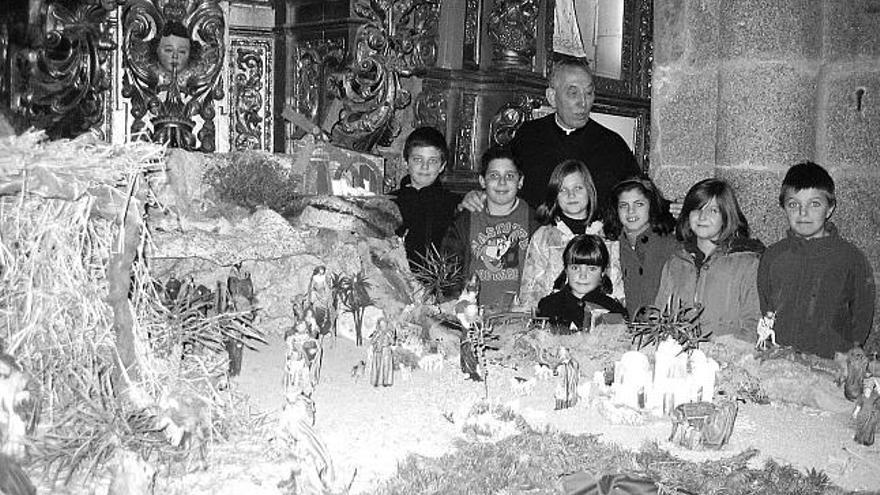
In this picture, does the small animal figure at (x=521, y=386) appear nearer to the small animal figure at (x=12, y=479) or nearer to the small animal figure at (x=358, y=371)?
the small animal figure at (x=358, y=371)

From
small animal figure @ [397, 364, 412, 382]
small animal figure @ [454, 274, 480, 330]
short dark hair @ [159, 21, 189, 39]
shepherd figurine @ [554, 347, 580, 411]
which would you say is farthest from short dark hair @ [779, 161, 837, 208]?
short dark hair @ [159, 21, 189, 39]

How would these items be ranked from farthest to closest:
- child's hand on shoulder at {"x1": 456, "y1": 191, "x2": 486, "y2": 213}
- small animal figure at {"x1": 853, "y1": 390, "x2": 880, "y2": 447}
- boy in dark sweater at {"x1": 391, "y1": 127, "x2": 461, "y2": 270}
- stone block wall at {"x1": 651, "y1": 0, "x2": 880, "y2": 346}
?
1. stone block wall at {"x1": 651, "y1": 0, "x2": 880, "y2": 346}
2. boy in dark sweater at {"x1": 391, "y1": 127, "x2": 461, "y2": 270}
3. child's hand on shoulder at {"x1": 456, "y1": 191, "x2": 486, "y2": 213}
4. small animal figure at {"x1": 853, "y1": 390, "x2": 880, "y2": 447}

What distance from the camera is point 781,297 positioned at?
4145 mm

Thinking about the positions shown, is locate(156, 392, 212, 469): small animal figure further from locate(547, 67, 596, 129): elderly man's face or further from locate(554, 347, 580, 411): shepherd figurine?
locate(547, 67, 596, 129): elderly man's face

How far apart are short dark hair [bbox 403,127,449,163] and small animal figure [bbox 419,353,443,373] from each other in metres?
1.55

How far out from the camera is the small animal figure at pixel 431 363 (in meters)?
3.40

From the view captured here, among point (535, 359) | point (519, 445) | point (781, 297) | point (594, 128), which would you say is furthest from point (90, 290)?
point (594, 128)

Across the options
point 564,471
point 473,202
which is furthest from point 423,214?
point 564,471

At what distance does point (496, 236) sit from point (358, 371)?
1376 mm

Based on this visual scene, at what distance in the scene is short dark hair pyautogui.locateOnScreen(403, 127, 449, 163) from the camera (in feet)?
15.6

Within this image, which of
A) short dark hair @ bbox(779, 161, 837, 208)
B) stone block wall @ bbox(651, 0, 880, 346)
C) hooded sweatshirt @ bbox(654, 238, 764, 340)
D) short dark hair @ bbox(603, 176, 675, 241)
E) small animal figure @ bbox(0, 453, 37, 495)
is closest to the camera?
small animal figure @ bbox(0, 453, 37, 495)

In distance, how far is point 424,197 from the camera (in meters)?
4.75

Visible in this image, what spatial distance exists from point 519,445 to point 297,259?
73.9 inches

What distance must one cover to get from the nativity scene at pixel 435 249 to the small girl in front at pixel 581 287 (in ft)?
0.04
